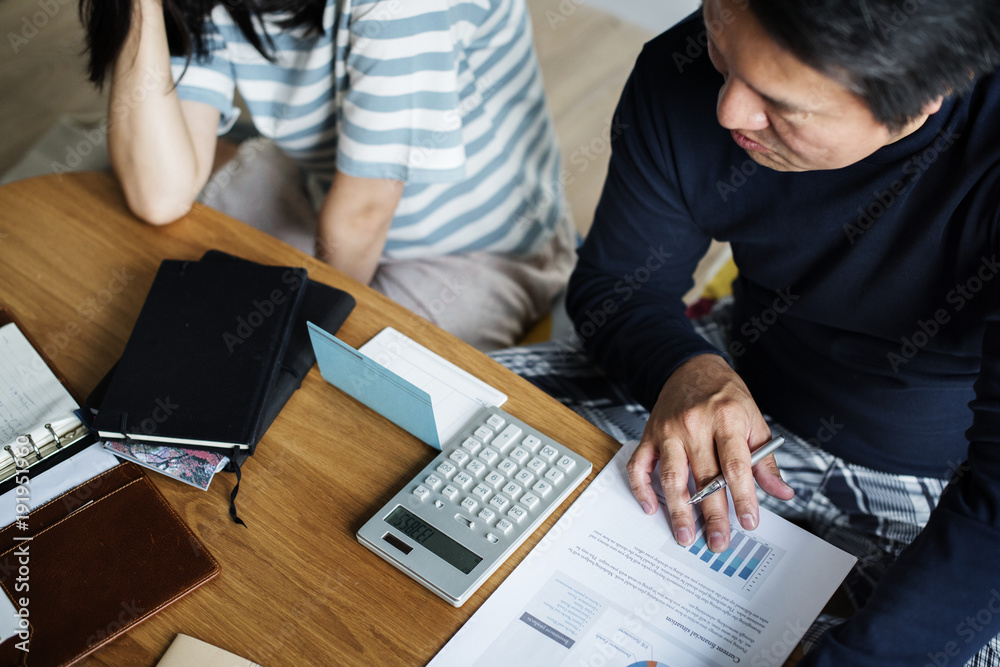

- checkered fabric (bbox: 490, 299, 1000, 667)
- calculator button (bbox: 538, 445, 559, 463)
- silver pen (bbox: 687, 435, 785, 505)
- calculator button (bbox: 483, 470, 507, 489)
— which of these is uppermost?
silver pen (bbox: 687, 435, 785, 505)

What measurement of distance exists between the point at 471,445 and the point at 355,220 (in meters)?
0.50

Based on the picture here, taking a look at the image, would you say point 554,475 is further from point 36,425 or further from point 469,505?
point 36,425

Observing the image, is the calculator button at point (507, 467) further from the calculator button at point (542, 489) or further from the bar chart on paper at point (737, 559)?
the bar chart on paper at point (737, 559)

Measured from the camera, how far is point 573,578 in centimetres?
70

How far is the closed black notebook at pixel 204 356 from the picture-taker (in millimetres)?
769

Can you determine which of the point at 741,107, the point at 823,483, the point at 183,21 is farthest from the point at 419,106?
the point at 823,483

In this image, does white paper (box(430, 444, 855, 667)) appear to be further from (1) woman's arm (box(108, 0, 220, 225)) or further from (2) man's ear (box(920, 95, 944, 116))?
(1) woman's arm (box(108, 0, 220, 225))

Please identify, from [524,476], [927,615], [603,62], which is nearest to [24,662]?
[524,476]

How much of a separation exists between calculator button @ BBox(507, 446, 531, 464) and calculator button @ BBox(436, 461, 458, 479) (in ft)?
0.19

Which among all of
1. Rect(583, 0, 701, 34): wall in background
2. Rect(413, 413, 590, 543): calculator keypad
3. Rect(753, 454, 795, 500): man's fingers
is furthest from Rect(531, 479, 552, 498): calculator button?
Rect(583, 0, 701, 34): wall in background

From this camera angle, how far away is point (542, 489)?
2.43 feet

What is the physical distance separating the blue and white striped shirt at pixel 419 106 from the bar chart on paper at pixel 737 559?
613mm

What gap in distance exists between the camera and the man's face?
0.62 metres

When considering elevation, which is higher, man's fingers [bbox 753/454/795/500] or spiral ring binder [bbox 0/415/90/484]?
man's fingers [bbox 753/454/795/500]
